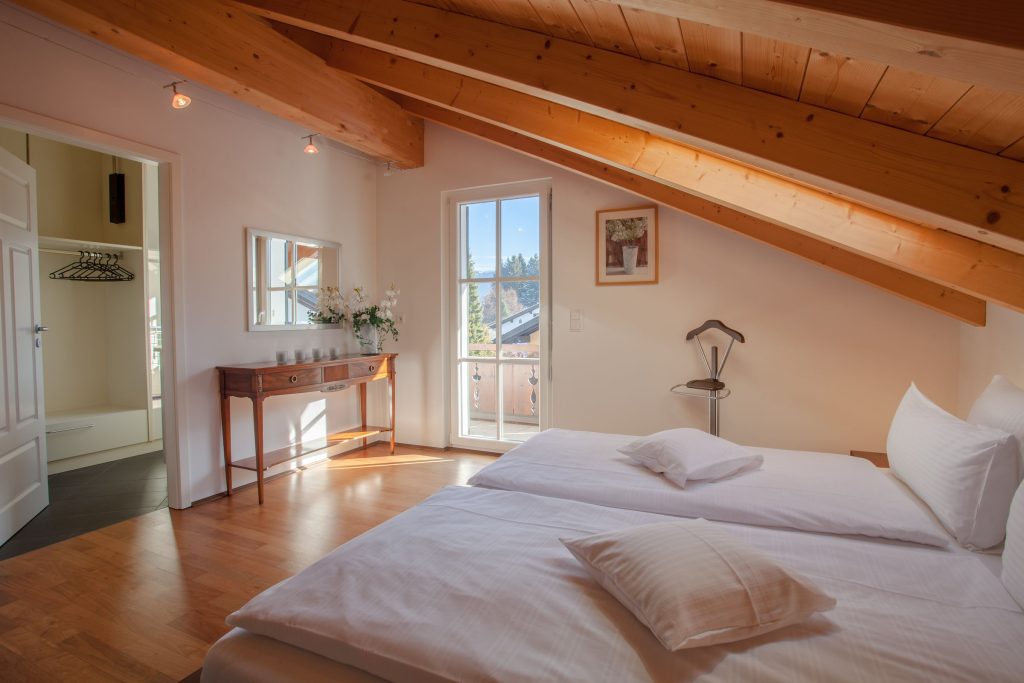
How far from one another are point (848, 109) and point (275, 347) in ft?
12.1

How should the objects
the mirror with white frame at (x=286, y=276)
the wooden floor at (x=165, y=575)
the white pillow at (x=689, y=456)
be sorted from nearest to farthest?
the wooden floor at (x=165, y=575), the white pillow at (x=689, y=456), the mirror with white frame at (x=286, y=276)

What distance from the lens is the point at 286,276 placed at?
390 cm

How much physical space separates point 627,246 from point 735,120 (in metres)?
2.30

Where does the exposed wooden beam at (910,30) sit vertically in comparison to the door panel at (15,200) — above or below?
below

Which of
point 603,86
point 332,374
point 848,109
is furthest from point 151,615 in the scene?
point 848,109

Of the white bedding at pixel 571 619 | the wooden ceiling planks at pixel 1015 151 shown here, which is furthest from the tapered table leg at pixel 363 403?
the wooden ceiling planks at pixel 1015 151

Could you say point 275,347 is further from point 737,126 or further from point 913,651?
point 913,651

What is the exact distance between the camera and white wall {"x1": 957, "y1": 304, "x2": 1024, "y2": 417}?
6.77 ft

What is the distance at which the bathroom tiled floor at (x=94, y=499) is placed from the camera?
108 inches

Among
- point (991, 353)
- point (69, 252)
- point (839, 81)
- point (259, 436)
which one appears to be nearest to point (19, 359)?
point (259, 436)

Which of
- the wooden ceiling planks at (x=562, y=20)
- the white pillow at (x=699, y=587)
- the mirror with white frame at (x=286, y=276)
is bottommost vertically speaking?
the white pillow at (x=699, y=587)

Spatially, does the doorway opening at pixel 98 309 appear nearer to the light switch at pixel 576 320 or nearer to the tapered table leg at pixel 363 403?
the tapered table leg at pixel 363 403

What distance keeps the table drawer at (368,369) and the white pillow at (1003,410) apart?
3.59 meters

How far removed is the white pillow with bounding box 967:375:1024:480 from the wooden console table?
138 inches
